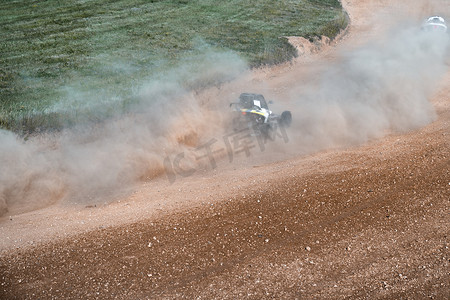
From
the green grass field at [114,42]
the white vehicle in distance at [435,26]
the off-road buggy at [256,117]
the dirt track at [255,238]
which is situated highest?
the green grass field at [114,42]

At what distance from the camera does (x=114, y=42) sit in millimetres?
23125

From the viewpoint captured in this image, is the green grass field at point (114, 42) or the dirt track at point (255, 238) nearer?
the dirt track at point (255, 238)

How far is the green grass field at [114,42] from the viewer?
1709cm

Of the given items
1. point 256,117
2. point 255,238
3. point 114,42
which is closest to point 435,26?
point 256,117

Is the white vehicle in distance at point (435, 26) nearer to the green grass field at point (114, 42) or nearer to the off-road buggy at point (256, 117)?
the green grass field at point (114, 42)

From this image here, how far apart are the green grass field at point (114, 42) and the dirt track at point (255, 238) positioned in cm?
628

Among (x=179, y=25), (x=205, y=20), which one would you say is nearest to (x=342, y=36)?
(x=205, y=20)

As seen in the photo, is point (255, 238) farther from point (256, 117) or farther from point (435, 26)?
point (435, 26)

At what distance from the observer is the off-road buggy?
1509 cm

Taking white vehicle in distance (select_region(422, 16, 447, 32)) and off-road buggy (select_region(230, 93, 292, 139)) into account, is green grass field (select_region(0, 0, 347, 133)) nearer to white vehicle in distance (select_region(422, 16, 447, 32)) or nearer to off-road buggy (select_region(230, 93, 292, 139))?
off-road buggy (select_region(230, 93, 292, 139))

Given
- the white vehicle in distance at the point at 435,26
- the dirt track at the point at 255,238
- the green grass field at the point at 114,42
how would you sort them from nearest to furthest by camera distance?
the dirt track at the point at 255,238 < the green grass field at the point at 114,42 < the white vehicle in distance at the point at 435,26

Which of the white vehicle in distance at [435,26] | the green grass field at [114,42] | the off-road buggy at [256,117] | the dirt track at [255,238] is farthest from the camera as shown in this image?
the white vehicle in distance at [435,26]

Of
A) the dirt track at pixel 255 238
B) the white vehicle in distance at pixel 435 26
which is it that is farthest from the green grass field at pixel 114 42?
the dirt track at pixel 255 238

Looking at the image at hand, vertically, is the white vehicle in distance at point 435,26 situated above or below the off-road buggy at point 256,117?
above
